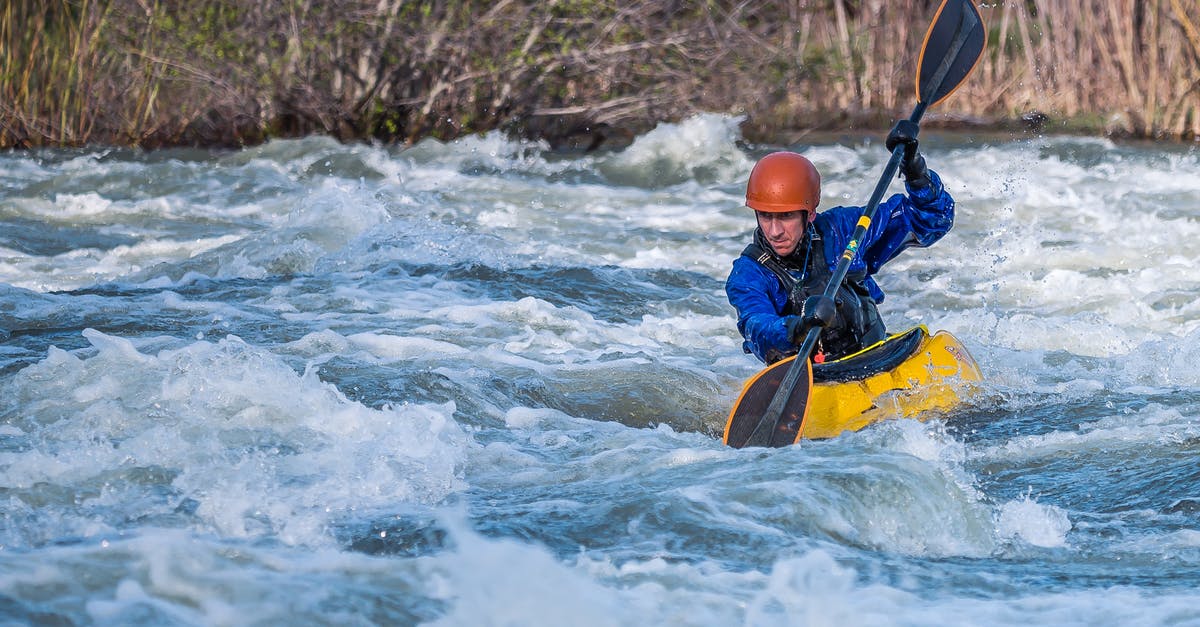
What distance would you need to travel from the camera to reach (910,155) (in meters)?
4.92

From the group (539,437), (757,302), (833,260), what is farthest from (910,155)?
(539,437)

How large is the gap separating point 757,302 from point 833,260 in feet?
1.06

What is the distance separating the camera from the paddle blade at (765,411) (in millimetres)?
4363

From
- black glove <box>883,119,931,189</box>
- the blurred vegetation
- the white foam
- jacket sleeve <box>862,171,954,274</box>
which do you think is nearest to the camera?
the white foam

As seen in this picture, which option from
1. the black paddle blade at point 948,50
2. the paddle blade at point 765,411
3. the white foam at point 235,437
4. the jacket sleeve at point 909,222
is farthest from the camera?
the black paddle blade at point 948,50

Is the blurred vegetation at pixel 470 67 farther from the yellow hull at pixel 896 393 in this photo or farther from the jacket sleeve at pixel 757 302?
the yellow hull at pixel 896 393

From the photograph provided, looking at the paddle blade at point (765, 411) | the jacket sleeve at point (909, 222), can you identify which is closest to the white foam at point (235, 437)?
the paddle blade at point (765, 411)

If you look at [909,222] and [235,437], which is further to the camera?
[909,222]

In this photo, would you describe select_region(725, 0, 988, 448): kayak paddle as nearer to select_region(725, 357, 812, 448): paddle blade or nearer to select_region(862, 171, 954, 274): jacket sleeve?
select_region(725, 357, 812, 448): paddle blade

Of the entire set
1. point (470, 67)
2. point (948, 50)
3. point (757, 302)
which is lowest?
point (757, 302)

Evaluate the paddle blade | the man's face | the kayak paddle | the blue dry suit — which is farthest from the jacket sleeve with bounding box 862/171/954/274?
the paddle blade

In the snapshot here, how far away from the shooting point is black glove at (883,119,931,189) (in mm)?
4887

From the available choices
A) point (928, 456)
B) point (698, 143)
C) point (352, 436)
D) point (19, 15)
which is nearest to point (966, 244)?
point (698, 143)

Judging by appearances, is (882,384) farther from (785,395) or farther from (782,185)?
(782,185)
